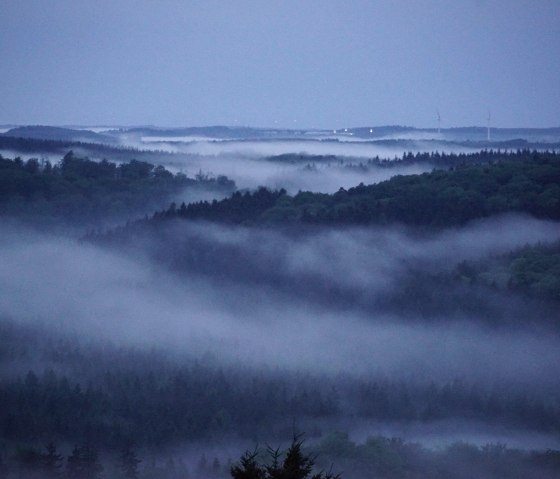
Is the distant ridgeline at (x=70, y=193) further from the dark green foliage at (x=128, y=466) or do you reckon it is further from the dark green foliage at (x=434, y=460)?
the dark green foliage at (x=434, y=460)

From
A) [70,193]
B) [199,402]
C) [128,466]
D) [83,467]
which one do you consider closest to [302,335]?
[199,402]

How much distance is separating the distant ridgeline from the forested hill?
4303 cm

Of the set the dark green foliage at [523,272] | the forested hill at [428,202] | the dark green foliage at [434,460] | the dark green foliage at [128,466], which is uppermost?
the forested hill at [428,202]

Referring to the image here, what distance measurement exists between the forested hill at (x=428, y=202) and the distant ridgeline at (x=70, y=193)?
141 ft

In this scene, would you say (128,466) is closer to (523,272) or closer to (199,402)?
(199,402)

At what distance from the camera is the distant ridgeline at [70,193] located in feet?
590

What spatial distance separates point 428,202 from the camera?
12812cm

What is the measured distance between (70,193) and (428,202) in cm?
8289

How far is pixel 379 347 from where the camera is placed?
92.8 m

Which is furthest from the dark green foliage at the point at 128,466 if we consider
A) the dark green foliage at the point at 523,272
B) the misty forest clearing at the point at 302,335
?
the dark green foliage at the point at 523,272

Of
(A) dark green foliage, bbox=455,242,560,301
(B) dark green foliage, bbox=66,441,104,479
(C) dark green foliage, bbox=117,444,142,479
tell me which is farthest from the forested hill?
(B) dark green foliage, bbox=66,441,104,479

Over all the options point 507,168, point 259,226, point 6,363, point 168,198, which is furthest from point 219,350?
point 168,198

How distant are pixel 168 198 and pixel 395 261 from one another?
88.5m

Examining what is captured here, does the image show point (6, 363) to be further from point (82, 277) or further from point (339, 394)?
point (82, 277)
